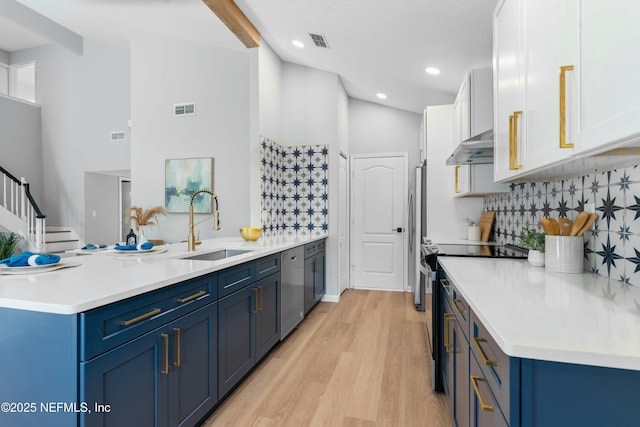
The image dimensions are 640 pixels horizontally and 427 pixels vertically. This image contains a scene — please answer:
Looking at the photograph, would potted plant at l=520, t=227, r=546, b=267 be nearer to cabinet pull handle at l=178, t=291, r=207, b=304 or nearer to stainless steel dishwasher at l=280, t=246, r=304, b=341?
cabinet pull handle at l=178, t=291, r=207, b=304

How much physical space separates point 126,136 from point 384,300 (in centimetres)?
592

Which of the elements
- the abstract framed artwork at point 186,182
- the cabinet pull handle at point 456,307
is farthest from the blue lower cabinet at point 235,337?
the abstract framed artwork at point 186,182

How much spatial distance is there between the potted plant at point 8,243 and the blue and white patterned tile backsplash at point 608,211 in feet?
25.5

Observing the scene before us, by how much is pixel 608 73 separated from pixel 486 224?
241 centimetres

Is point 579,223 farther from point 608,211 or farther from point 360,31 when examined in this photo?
point 360,31

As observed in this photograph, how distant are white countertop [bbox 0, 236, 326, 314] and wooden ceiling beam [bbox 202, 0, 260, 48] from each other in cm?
241

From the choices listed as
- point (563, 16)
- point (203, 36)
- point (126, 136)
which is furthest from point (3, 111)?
point (563, 16)

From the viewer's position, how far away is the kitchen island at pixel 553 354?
0.72 meters

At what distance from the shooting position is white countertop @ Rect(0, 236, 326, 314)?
3.73ft

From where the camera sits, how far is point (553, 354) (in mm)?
727

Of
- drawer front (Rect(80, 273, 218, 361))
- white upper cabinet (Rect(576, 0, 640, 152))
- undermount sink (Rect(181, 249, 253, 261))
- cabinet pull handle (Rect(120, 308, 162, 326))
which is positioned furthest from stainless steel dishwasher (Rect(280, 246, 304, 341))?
white upper cabinet (Rect(576, 0, 640, 152))

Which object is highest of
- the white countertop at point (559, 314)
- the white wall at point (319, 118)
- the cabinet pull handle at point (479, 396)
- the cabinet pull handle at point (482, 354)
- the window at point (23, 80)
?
the window at point (23, 80)

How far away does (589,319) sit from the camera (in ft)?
2.93

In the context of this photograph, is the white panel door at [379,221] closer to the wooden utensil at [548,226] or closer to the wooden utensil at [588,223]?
the wooden utensil at [548,226]
